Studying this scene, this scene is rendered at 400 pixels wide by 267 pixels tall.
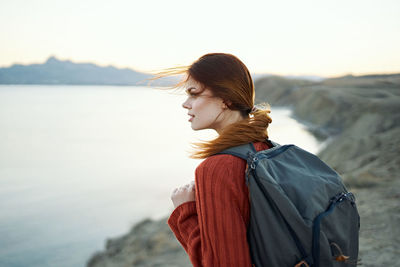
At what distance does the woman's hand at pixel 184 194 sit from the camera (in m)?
1.52

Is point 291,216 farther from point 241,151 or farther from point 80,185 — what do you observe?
point 80,185

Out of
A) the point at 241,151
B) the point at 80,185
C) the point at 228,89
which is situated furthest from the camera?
the point at 80,185

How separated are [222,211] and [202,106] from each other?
1.81 feet

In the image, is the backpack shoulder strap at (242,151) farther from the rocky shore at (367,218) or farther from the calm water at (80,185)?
the rocky shore at (367,218)

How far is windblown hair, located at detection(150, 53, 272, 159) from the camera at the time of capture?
154cm

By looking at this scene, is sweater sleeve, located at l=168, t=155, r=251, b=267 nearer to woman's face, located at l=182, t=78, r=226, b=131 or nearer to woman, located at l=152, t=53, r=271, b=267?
woman, located at l=152, t=53, r=271, b=267

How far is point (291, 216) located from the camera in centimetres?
133

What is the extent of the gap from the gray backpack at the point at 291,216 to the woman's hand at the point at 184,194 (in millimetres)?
245

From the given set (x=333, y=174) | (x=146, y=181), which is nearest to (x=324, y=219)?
(x=333, y=174)

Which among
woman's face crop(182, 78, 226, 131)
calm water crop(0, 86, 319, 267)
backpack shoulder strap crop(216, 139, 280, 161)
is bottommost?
calm water crop(0, 86, 319, 267)

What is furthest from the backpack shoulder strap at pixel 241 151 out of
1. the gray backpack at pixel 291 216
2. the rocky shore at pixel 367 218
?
the rocky shore at pixel 367 218

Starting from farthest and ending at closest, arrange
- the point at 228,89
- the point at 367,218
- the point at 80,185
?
1. the point at 80,185
2. the point at 367,218
3. the point at 228,89

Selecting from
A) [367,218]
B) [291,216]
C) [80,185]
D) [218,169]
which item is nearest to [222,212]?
[218,169]

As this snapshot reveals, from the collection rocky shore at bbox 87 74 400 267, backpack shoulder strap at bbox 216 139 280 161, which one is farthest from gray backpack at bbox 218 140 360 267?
rocky shore at bbox 87 74 400 267
